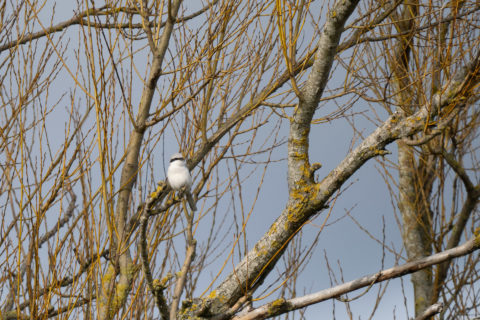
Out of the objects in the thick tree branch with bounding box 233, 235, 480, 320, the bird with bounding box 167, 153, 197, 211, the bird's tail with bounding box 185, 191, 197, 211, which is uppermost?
the bird with bounding box 167, 153, 197, 211

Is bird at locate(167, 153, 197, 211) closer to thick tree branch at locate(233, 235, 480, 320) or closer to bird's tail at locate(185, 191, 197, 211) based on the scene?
bird's tail at locate(185, 191, 197, 211)

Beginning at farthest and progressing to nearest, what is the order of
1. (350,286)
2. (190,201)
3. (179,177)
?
1. (190,201)
2. (179,177)
3. (350,286)

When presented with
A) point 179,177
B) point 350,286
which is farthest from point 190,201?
point 350,286

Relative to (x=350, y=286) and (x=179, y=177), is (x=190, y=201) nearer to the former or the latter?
(x=179, y=177)

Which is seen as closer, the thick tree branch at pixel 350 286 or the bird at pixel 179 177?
the thick tree branch at pixel 350 286

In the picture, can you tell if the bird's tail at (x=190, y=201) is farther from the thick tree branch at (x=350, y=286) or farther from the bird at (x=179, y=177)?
the thick tree branch at (x=350, y=286)

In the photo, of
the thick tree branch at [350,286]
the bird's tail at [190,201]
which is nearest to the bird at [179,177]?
the bird's tail at [190,201]

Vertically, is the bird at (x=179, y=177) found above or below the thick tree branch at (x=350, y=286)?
above

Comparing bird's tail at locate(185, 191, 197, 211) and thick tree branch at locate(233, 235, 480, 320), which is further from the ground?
bird's tail at locate(185, 191, 197, 211)

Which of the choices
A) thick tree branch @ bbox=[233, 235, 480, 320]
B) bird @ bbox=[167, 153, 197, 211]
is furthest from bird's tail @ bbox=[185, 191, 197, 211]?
thick tree branch @ bbox=[233, 235, 480, 320]

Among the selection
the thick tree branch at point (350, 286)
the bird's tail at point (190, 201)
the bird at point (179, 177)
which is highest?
the bird at point (179, 177)

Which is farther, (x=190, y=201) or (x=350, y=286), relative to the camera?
(x=190, y=201)

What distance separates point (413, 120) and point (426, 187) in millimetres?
3036

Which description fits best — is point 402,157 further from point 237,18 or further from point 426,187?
point 237,18
